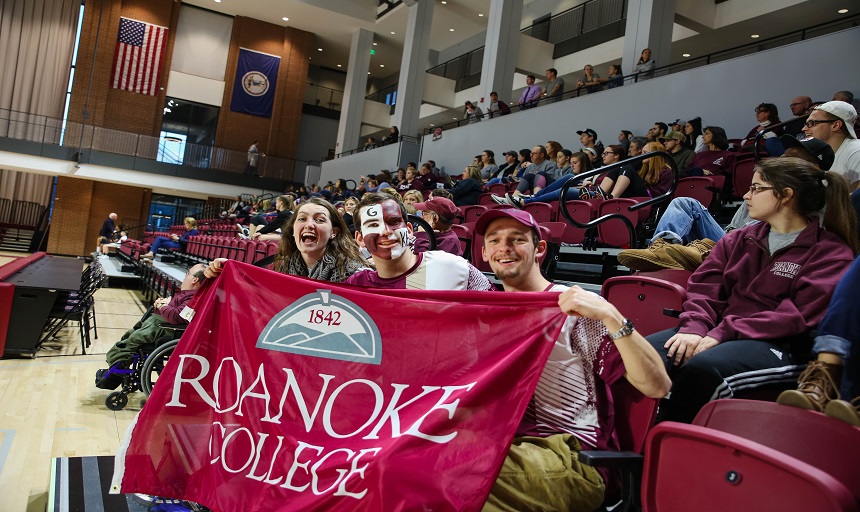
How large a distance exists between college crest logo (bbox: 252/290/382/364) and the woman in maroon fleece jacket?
0.99 m

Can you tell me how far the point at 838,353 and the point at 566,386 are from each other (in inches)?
28.7

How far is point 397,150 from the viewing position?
16.3 meters

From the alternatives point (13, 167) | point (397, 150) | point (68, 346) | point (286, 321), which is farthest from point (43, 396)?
point (13, 167)

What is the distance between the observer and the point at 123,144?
66.4ft

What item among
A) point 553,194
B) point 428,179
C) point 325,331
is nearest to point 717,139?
point 553,194

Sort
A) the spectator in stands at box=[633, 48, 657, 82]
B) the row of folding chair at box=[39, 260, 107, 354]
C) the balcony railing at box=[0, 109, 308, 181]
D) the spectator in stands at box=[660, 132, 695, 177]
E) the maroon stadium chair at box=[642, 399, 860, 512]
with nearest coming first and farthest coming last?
the maroon stadium chair at box=[642, 399, 860, 512] < the row of folding chair at box=[39, 260, 107, 354] < the spectator in stands at box=[660, 132, 695, 177] < the spectator in stands at box=[633, 48, 657, 82] < the balcony railing at box=[0, 109, 308, 181]

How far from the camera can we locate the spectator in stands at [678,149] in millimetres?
6875

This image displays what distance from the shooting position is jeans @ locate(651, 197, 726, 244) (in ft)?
12.4

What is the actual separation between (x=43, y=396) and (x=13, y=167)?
17.3 m

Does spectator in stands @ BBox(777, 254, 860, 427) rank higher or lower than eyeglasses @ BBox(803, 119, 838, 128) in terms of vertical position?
lower

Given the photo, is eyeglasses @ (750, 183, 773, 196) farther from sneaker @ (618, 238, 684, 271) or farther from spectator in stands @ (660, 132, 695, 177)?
spectator in stands @ (660, 132, 695, 177)

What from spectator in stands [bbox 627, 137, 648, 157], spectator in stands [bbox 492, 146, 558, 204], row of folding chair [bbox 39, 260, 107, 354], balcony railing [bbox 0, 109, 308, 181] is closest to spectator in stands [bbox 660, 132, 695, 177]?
spectator in stands [bbox 627, 137, 648, 157]

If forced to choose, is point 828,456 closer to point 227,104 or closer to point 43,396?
point 43,396

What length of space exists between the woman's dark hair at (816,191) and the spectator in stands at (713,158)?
414 centimetres
